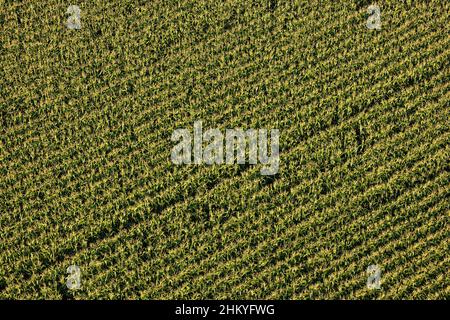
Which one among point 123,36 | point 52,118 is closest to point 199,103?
point 123,36

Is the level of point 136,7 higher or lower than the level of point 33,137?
higher

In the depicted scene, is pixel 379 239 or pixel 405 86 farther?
pixel 405 86

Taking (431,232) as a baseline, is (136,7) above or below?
above

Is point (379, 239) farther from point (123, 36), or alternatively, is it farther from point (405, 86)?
point (123, 36)

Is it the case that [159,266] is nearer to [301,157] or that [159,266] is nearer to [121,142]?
[121,142]

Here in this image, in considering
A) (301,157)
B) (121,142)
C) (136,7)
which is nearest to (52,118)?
(121,142)
